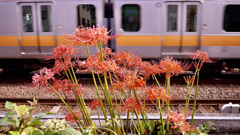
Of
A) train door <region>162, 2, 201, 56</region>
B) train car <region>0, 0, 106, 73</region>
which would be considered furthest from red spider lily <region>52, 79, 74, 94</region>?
train door <region>162, 2, 201, 56</region>

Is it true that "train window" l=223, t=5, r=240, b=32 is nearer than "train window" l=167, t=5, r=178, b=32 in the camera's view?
Yes

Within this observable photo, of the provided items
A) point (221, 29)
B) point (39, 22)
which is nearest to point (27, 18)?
point (39, 22)

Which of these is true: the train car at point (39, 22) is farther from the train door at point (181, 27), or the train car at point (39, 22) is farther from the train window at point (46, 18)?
the train door at point (181, 27)

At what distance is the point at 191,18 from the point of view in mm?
6891

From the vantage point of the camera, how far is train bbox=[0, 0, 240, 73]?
669cm

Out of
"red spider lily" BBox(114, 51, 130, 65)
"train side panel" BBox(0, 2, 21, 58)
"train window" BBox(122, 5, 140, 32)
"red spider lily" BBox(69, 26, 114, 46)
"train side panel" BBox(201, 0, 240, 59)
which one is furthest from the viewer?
"train side panel" BBox(0, 2, 21, 58)

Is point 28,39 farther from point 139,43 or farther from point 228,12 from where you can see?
point 228,12

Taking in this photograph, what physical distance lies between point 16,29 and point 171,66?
6.93 metres

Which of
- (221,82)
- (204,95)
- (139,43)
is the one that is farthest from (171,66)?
(221,82)

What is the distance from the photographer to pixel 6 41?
704 cm

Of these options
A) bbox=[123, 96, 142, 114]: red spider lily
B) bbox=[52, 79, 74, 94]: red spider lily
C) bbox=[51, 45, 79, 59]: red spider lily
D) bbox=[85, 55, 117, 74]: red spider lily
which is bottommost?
bbox=[123, 96, 142, 114]: red spider lily

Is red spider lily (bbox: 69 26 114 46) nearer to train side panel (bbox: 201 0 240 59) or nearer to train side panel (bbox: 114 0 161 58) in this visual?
train side panel (bbox: 114 0 161 58)

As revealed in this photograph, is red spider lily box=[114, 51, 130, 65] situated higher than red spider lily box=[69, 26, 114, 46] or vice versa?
red spider lily box=[69, 26, 114, 46]

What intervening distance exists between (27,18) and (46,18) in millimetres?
606
